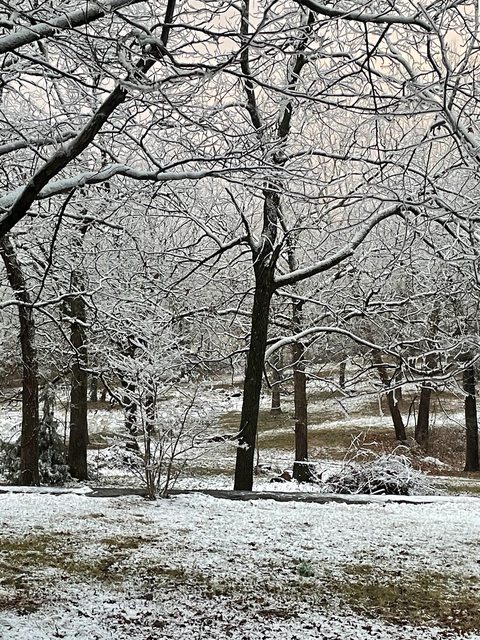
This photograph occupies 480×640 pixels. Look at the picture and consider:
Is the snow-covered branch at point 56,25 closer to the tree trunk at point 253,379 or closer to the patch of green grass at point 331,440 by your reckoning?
the tree trunk at point 253,379

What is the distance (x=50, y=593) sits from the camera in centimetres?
437

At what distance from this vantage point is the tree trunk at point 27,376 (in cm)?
980

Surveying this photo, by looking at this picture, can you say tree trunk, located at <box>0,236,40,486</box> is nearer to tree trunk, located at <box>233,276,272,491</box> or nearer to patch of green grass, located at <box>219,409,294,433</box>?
tree trunk, located at <box>233,276,272,491</box>

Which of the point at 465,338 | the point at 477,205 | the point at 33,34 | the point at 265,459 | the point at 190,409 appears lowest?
the point at 265,459

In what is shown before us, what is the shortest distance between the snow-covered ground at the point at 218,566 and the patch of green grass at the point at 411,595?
0.07 ft

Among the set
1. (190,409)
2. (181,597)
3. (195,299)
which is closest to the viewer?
(181,597)

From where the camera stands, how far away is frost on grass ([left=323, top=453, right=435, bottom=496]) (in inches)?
430

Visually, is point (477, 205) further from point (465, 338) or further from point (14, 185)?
point (14, 185)

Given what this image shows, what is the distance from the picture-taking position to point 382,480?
1100 centimetres

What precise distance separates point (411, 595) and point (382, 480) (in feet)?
21.5

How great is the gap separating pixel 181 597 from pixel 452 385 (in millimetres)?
7441

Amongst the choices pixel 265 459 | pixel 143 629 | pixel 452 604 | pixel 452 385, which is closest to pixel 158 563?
pixel 143 629

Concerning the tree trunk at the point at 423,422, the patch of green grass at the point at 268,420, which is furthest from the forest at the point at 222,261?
the patch of green grass at the point at 268,420

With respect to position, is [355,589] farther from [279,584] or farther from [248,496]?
[248,496]
